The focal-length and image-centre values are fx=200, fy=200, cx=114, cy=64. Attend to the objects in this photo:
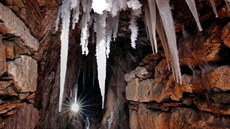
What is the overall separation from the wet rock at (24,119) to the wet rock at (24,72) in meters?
0.27

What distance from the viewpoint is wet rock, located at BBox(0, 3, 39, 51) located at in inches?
83.6

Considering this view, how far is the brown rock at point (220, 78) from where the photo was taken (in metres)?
2.23

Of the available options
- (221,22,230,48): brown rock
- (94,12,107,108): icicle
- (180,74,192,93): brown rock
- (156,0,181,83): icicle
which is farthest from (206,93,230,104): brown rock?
(94,12,107,108): icicle

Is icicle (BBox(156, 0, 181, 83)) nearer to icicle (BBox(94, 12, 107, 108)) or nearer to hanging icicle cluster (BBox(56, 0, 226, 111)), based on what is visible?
hanging icicle cluster (BBox(56, 0, 226, 111))

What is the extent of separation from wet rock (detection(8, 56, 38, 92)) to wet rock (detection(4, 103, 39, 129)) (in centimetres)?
27

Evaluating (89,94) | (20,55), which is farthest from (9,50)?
(89,94)

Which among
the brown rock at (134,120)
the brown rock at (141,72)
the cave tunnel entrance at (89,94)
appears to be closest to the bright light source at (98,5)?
the brown rock at (141,72)

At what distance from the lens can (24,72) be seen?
2557mm

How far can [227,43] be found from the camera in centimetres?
221

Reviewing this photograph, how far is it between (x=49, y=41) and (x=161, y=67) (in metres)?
2.03

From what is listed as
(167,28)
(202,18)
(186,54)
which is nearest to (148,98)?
(186,54)

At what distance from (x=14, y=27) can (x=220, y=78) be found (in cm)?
242

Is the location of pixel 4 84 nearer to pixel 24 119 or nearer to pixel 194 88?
pixel 24 119

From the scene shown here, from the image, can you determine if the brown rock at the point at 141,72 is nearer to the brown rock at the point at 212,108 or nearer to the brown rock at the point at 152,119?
the brown rock at the point at 152,119
